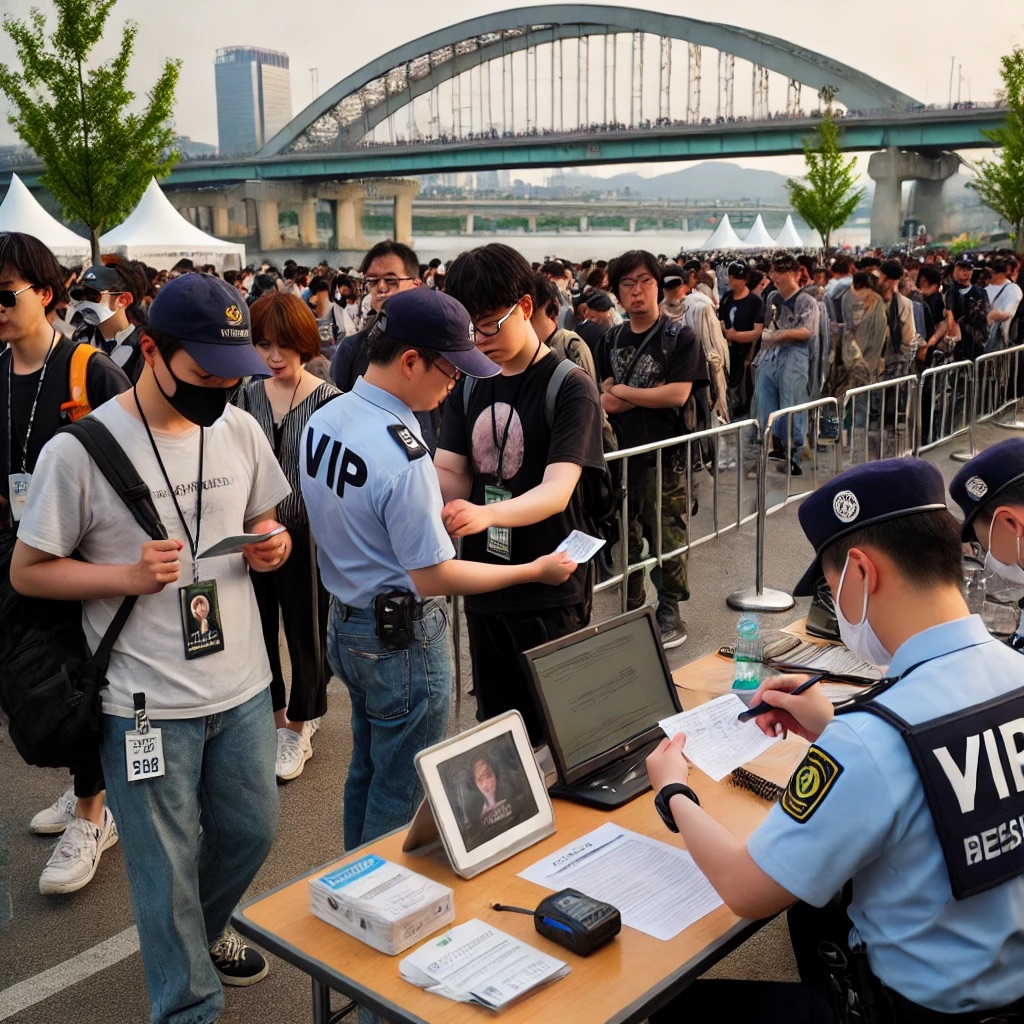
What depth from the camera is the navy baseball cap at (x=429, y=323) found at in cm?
286

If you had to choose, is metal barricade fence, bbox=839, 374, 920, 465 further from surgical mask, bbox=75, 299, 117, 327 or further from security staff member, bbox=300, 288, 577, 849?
security staff member, bbox=300, 288, 577, 849

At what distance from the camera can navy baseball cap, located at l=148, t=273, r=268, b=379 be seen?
2643 millimetres

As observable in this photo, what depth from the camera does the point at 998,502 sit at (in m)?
3.17

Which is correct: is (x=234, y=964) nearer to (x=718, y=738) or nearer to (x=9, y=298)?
(x=718, y=738)

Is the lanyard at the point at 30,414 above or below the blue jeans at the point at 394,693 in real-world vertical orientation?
above

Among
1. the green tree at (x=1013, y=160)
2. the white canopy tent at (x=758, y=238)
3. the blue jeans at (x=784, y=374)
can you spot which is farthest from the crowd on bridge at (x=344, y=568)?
the white canopy tent at (x=758, y=238)

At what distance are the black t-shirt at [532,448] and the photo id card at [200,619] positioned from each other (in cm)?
107

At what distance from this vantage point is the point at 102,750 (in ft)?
9.23

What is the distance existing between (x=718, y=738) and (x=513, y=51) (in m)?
89.4

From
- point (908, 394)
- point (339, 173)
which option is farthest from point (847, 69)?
point (908, 394)

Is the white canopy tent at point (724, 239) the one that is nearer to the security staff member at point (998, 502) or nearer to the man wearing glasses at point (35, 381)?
the man wearing glasses at point (35, 381)

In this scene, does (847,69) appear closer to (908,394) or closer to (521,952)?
(908,394)

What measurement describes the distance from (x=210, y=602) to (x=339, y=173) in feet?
262

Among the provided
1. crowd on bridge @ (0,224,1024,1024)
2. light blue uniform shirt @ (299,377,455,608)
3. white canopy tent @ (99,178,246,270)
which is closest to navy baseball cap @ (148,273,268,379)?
crowd on bridge @ (0,224,1024,1024)
